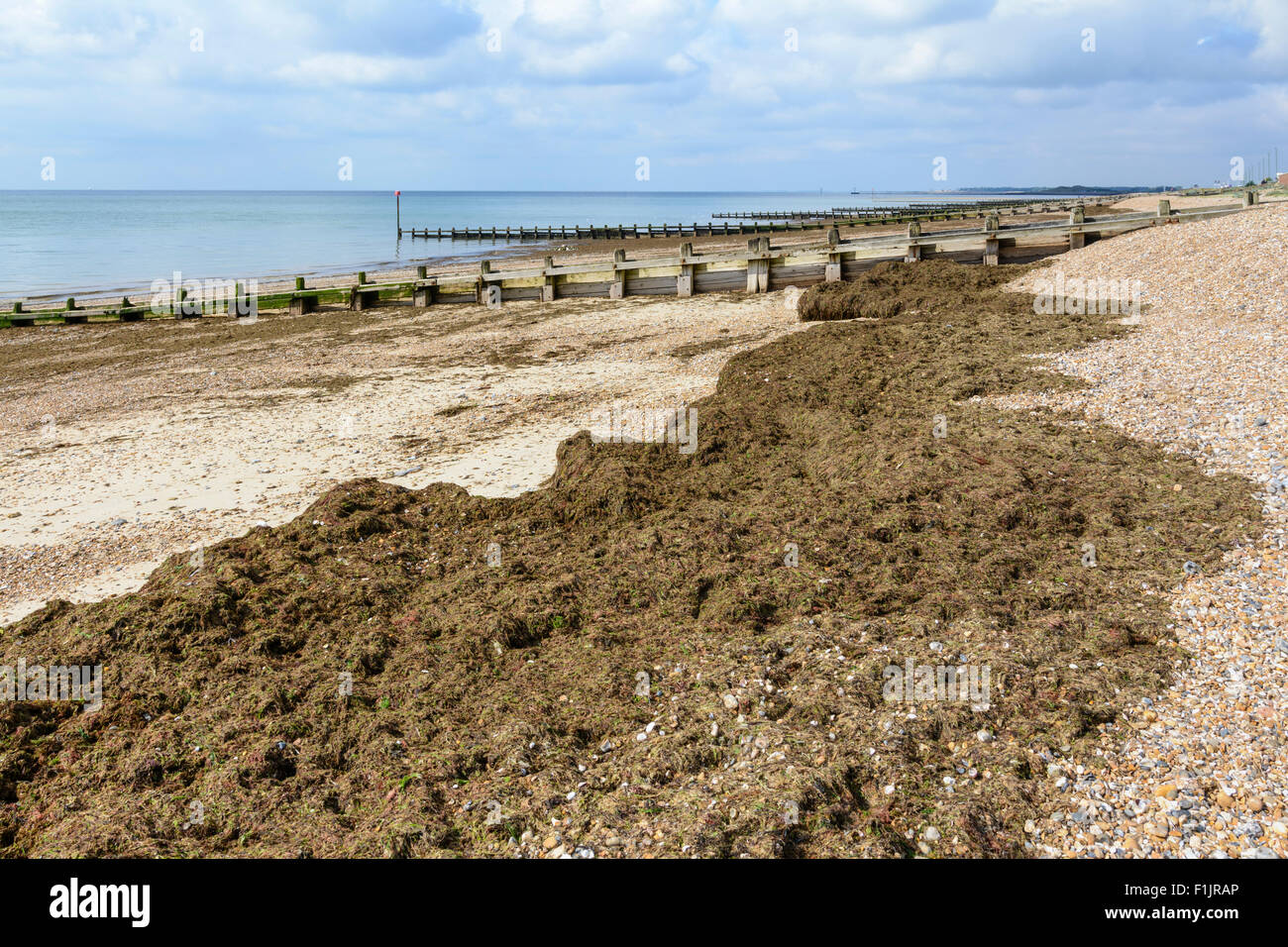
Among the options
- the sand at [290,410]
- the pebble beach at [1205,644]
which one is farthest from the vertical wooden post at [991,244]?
the pebble beach at [1205,644]

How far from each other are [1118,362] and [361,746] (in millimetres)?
10521

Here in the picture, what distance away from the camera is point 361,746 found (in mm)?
4871

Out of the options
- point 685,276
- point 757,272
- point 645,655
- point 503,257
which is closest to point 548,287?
point 685,276

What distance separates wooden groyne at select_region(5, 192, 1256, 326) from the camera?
21.4 metres

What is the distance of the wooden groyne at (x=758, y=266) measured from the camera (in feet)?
70.1

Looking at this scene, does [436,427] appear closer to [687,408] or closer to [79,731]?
[687,408]

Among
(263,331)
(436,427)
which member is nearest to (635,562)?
(436,427)

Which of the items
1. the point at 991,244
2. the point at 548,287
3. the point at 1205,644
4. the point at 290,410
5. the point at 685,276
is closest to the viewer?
the point at 1205,644

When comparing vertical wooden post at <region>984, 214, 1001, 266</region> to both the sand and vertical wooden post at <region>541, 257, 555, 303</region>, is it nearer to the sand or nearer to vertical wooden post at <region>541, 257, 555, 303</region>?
the sand

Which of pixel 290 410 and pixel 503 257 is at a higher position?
pixel 503 257

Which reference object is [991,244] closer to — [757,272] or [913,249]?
[913,249]

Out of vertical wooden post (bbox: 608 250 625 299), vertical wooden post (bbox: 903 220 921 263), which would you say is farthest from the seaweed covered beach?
vertical wooden post (bbox: 608 250 625 299)

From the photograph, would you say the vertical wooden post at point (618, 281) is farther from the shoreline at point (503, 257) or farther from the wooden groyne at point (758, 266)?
the shoreline at point (503, 257)

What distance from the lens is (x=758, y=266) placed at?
71.9ft
